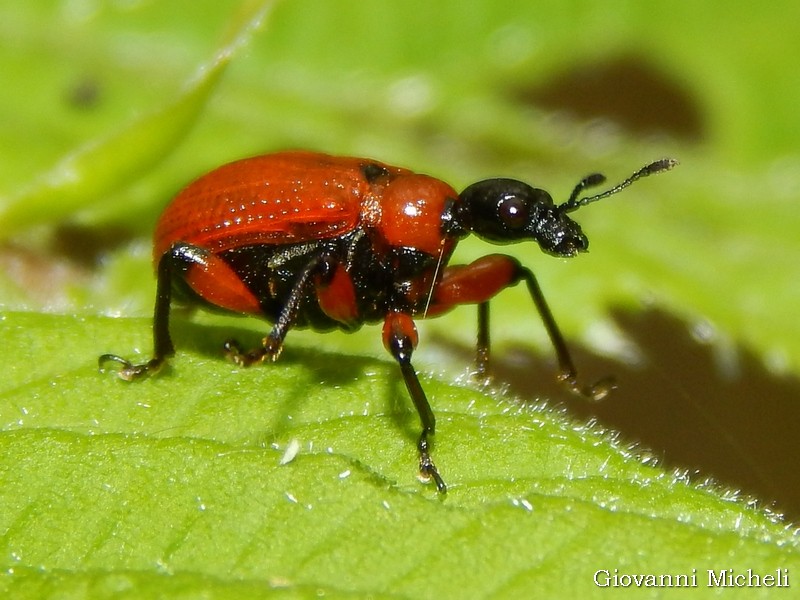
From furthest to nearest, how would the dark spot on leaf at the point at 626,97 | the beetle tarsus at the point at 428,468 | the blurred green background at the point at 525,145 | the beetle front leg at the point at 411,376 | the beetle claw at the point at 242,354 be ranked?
the dark spot on leaf at the point at 626,97
the blurred green background at the point at 525,145
the beetle claw at the point at 242,354
the beetle front leg at the point at 411,376
the beetle tarsus at the point at 428,468

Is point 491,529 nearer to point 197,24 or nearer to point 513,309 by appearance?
point 513,309

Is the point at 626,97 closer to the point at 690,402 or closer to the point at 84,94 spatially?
the point at 690,402

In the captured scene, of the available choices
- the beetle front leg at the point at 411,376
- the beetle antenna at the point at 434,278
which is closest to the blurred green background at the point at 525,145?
the beetle antenna at the point at 434,278

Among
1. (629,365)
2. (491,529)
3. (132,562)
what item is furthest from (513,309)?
(132,562)

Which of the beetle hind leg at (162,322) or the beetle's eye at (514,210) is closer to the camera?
the beetle hind leg at (162,322)

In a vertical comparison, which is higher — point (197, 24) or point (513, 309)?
point (197, 24)

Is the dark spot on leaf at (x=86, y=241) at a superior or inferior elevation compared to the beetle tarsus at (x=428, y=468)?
inferior

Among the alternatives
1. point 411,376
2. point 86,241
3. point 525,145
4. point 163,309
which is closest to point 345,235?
point 163,309

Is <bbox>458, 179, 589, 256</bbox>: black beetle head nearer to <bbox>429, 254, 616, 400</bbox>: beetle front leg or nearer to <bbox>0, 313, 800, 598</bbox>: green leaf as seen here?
<bbox>429, 254, 616, 400</bbox>: beetle front leg

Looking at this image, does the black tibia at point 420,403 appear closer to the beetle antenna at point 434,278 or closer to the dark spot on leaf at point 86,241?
the beetle antenna at point 434,278
